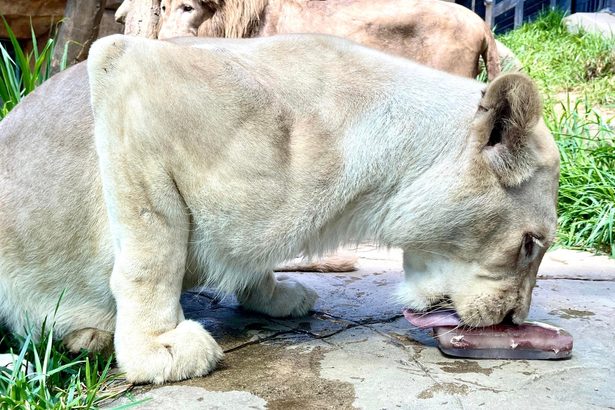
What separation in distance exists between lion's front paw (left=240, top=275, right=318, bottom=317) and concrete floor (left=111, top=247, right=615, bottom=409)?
0.16 feet

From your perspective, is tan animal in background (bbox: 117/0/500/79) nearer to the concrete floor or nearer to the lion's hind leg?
the concrete floor

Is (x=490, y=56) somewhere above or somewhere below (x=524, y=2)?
below

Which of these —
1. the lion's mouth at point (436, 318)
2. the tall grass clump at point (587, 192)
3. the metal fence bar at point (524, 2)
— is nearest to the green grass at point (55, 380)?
the lion's mouth at point (436, 318)

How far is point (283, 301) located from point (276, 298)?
1.3 inches

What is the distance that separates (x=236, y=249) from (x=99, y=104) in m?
0.72

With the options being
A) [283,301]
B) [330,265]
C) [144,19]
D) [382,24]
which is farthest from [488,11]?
[283,301]

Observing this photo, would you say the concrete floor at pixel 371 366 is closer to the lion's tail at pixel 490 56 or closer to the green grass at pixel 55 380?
the green grass at pixel 55 380

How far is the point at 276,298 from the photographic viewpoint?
3.48 meters

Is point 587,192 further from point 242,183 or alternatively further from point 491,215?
point 242,183

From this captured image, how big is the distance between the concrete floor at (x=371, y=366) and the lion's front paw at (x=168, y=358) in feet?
0.13

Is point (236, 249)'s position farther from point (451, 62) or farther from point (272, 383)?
point (451, 62)

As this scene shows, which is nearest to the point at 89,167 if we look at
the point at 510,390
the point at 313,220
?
the point at 313,220

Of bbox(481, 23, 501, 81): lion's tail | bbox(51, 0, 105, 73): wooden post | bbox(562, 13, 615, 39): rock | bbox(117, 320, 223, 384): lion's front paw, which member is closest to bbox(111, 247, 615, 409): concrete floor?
bbox(117, 320, 223, 384): lion's front paw

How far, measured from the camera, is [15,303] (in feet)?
9.93
